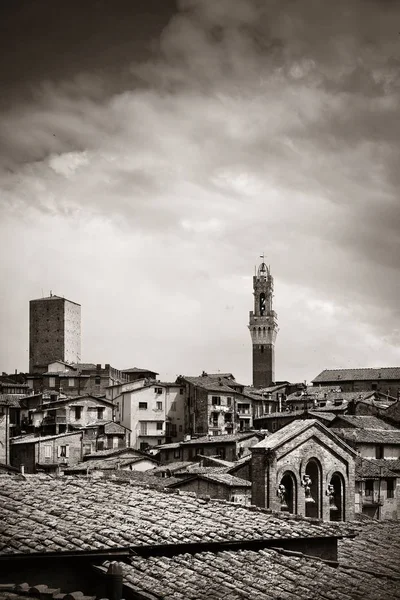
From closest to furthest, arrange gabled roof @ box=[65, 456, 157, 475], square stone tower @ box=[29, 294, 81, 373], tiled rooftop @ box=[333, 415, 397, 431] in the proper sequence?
1. gabled roof @ box=[65, 456, 157, 475]
2. tiled rooftop @ box=[333, 415, 397, 431]
3. square stone tower @ box=[29, 294, 81, 373]

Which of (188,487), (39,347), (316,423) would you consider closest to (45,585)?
(316,423)

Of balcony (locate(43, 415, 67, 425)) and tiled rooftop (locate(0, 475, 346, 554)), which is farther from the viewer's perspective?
balcony (locate(43, 415, 67, 425))

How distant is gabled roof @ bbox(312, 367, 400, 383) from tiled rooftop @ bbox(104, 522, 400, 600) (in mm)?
82906

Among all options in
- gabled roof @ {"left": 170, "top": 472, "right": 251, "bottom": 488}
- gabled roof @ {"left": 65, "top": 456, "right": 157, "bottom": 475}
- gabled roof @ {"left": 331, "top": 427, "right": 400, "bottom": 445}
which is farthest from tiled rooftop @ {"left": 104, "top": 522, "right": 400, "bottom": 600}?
gabled roof @ {"left": 65, "top": 456, "right": 157, "bottom": 475}

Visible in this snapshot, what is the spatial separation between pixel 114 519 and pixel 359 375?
283 feet

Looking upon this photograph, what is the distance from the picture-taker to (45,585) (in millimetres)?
11273

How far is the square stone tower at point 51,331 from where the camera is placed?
116 metres

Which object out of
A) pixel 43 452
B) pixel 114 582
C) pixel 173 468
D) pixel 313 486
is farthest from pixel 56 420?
pixel 114 582

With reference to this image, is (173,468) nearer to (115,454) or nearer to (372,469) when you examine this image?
(115,454)

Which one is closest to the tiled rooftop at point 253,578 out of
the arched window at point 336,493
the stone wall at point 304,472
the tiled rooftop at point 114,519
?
the tiled rooftop at point 114,519

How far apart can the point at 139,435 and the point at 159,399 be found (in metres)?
4.52

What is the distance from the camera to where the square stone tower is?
11550 centimetres

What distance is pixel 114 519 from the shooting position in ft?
44.7

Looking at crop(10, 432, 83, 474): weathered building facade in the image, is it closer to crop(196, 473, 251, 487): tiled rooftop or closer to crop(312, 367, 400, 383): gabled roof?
crop(196, 473, 251, 487): tiled rooftop
